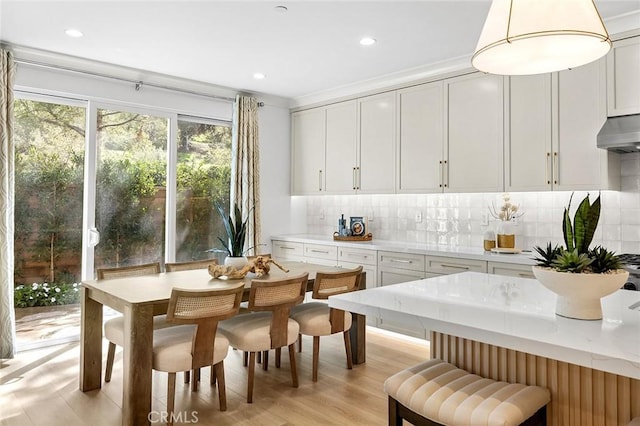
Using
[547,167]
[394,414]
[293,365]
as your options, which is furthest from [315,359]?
[547,167]

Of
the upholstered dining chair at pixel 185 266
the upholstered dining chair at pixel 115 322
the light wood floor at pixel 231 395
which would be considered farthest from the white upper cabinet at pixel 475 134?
the upholstered dining chair at pixel 115 322

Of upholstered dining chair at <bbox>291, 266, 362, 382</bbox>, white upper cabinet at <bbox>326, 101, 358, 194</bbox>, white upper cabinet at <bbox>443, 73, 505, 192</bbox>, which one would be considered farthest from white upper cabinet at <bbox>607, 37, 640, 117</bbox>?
white upper cabinet at <bbox>326, 101, 358, 194</bbox>

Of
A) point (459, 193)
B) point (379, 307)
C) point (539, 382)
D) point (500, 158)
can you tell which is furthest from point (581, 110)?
point (379, 307)

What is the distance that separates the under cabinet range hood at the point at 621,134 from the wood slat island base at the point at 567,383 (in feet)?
6.82

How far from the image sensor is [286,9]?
9.84ft

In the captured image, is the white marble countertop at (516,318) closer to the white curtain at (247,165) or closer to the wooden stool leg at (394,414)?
the wooden stool leg at (394,414)

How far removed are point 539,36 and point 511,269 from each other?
7.69 feet

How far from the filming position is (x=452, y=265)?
12.5ft

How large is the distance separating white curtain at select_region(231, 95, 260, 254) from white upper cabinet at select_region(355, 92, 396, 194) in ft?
4.04

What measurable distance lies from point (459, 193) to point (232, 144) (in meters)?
2.60

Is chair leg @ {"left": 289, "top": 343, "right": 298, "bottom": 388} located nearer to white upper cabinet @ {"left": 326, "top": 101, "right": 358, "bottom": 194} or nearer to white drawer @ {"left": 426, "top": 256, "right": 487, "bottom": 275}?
white drawer @ {"left": 426, "top": 256, "right": 487, "bottom": 275}

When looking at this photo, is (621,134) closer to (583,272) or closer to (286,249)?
(583,272)

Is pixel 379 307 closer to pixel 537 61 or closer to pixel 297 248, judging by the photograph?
pixel 537 61

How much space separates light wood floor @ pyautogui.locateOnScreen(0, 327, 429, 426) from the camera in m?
2.60
